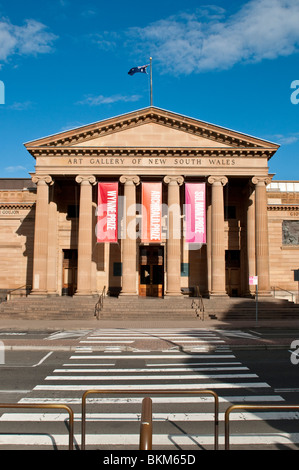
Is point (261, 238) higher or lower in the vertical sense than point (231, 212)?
lower

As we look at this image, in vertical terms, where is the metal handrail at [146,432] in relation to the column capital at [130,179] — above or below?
below

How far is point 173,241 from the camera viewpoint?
3309cm

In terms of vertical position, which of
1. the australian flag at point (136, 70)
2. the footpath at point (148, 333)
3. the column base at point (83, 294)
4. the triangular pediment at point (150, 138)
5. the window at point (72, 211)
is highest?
the australian flag at point (136, 70)

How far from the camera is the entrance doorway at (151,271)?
37.2 m

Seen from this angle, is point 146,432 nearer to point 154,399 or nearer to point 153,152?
point 154,399

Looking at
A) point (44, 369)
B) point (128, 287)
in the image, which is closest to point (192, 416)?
point (44, 369)

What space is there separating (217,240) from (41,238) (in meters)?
13.8

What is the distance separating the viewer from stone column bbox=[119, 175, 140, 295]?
107ft

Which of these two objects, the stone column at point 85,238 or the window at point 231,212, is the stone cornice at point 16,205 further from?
the window at point 231,212

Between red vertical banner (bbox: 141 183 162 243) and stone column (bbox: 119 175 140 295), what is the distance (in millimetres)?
1226

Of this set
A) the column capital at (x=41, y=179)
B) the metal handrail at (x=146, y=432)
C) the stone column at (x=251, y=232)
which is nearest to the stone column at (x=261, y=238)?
the stone column at (x=251, y=232)

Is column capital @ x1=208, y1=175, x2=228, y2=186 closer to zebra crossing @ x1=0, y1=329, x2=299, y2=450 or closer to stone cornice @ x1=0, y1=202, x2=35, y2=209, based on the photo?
stone cornice @ x1=0, y1=202, x2=35, y2=209

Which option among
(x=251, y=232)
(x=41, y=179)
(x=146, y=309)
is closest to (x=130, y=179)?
(x=41, y=179)
